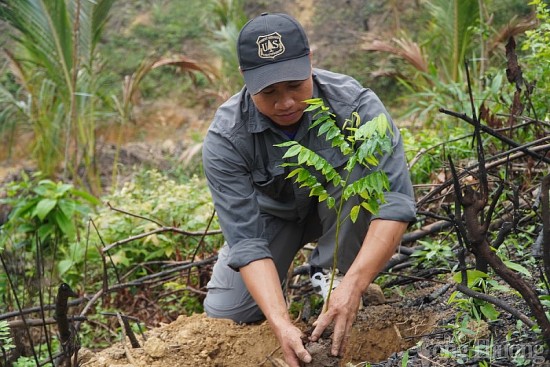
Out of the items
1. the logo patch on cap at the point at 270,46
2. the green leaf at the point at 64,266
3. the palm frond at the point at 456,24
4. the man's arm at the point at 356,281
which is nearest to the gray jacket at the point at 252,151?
the man's arm at the point at 356,281

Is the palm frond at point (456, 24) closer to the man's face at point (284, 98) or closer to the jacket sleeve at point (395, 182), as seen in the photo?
the jacket sleeve at point (395, 182)

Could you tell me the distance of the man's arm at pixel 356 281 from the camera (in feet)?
9.00

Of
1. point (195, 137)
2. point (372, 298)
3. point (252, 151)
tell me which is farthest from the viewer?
point (195, 137)

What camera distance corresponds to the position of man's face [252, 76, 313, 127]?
3057mm

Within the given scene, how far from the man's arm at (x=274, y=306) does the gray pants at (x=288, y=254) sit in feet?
2.08

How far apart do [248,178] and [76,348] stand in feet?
3.67

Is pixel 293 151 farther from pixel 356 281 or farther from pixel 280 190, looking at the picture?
pixel 280 190

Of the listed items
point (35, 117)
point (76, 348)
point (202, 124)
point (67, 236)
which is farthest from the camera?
point (202, 124)

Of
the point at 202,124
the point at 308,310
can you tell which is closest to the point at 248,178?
the point at 308,310

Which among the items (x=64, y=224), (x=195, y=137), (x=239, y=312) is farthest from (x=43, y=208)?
(x=195, y=137)

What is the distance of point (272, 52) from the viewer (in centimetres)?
306

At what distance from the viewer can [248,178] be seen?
11.1ft

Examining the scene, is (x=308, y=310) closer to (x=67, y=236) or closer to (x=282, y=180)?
(x=282, y=180)

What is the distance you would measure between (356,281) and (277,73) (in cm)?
88
